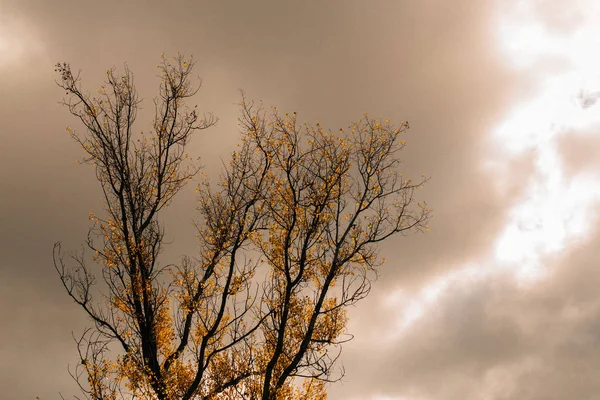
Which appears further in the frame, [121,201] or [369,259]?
[121,201]

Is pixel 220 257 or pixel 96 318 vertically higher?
pixel 220 257

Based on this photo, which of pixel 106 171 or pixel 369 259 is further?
pixel 106 171

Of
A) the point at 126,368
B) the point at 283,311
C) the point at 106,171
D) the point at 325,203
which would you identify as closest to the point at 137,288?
the point at 126,368

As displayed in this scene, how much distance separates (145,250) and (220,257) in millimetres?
2943

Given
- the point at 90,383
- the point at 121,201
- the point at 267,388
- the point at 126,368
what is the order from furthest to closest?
1. the point at 121,201
2. the point at 126,368
3. the point at 90,383
4. the point at 267,388

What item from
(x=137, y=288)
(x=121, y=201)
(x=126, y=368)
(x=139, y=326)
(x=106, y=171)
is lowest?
(x=126, y=368)

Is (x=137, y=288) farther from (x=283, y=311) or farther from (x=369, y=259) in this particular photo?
(x=369, y=259)

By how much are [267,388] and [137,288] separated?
22.6 feet

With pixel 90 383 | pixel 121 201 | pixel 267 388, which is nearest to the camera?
pixel 267 388

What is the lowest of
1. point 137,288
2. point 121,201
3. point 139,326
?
point 139,326

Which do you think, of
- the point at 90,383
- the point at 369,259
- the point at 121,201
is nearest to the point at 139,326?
the point at 90,383

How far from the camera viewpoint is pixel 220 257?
20.4 m

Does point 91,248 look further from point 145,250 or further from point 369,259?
point 369,259

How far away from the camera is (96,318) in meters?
19.0
